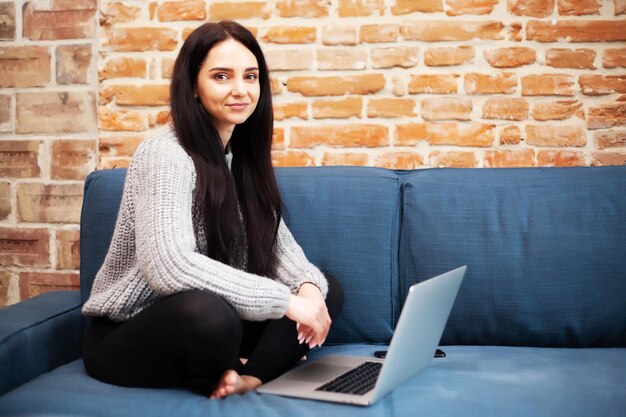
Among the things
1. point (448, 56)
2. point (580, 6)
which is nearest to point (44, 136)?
point (448, 56)

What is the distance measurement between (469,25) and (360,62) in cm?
36

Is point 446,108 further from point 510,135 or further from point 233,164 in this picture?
point 233,164

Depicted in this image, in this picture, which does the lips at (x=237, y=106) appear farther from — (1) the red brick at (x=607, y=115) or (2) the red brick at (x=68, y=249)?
(1) the red brick at (x=607, y=115)

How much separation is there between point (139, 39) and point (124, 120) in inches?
10.8

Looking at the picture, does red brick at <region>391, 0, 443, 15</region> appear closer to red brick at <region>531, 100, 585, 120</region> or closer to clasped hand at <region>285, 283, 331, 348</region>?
red brick at <region>531, 100, 585, 120</region>

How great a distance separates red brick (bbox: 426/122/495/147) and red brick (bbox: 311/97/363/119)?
24cm

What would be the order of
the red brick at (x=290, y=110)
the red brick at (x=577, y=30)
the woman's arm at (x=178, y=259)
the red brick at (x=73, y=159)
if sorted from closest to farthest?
the woman's arm at (x=178, y=259) < the red brick at (x=577, y=30) < the red brick at (x=290, y=110) < the red brick at (x=73, y=159)

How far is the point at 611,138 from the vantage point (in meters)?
2.17

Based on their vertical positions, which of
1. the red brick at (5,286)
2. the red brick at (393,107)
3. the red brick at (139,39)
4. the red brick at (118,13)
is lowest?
the red brick at (5,286)

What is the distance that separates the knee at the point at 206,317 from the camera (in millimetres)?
1295

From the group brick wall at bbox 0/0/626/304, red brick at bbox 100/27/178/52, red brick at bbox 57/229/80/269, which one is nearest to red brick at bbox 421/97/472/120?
brick wall at bbox 0/0/626/304

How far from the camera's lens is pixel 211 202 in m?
1.55

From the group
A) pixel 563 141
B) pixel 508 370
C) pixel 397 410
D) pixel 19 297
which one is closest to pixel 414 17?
pixel 563 141

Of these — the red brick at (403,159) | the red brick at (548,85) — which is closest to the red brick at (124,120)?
the red brick at (403,159)
